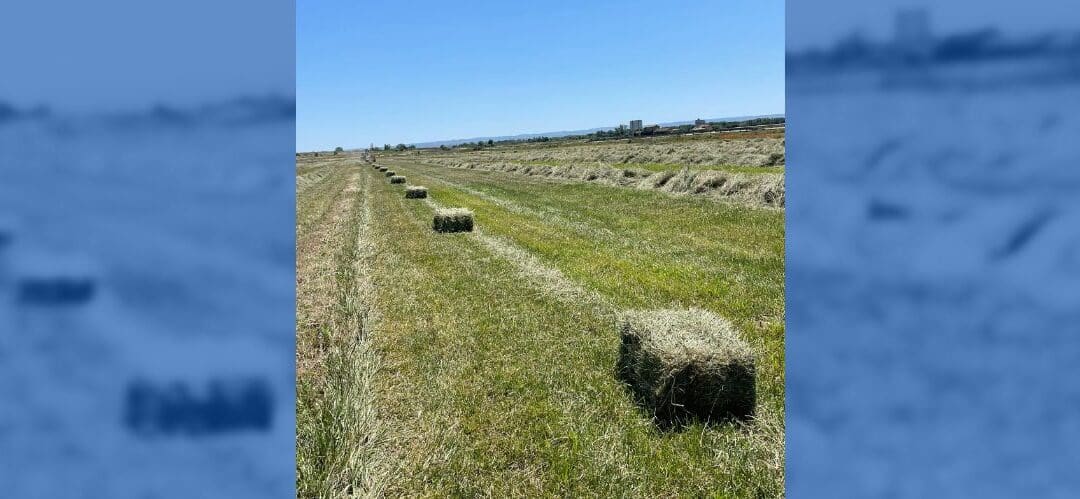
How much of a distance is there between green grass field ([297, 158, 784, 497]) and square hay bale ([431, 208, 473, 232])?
0.91m

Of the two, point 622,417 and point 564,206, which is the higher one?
point 564,206

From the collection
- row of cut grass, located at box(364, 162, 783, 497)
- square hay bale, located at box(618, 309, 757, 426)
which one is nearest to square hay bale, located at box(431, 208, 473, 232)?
row of cut grass, located at box(364, 162, 783, 497)

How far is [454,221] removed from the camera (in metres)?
15.5

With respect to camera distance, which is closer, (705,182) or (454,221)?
(454,221)

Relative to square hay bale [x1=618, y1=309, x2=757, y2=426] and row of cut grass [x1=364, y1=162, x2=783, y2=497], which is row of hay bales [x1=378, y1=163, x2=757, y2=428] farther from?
row of cut grass [x1=364, y1=162, x2=783, y2=497]

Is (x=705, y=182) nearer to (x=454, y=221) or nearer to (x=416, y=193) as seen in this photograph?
(x=454, y=221)

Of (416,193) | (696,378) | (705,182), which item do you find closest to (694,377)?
(696,378)

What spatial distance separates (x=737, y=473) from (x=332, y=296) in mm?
6318

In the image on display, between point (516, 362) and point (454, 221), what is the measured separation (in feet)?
32.1

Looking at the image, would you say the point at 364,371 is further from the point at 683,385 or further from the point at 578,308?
the point at 578,308

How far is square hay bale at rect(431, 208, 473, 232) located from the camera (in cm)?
1550
